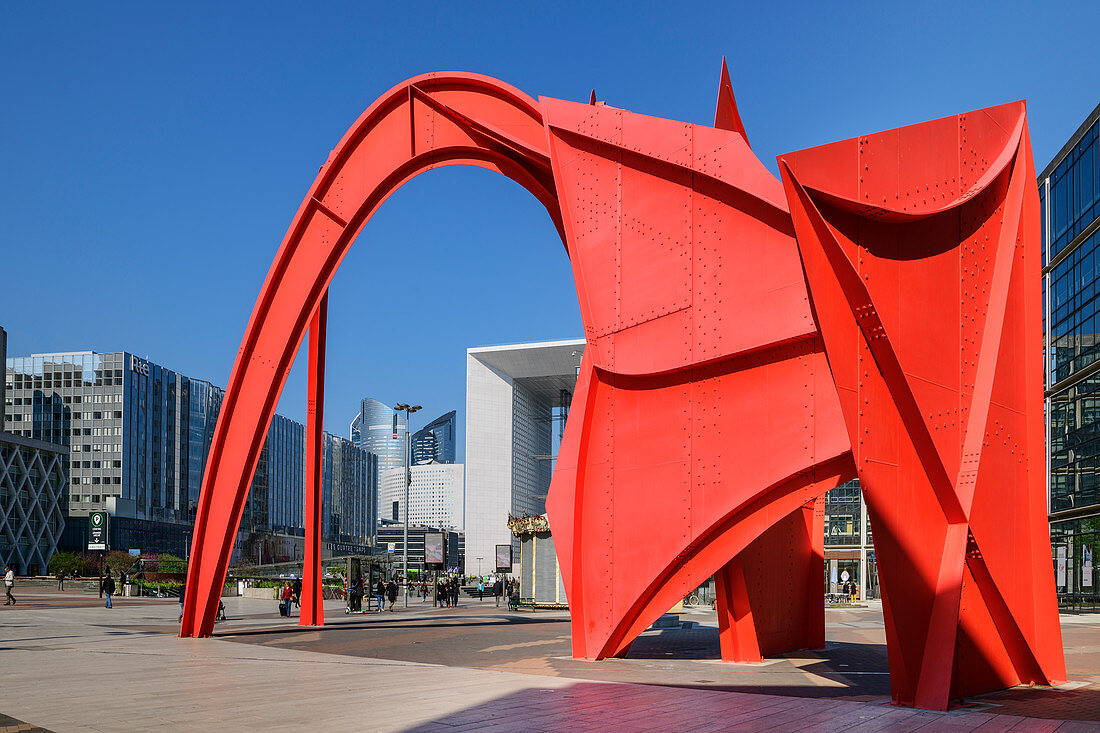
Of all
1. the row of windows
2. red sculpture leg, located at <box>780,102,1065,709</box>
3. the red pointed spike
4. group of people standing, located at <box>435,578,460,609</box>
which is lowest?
group of people standing, located at <box>435,578,460,609</box>

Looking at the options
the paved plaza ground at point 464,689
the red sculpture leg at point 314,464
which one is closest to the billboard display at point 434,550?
the red sculpture leg at point 314,464

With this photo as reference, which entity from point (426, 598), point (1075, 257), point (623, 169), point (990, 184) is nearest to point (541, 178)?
point (623, 169)

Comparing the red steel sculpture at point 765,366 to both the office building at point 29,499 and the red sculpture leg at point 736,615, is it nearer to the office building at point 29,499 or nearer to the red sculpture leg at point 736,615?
the red sculpture leg at point 736,615

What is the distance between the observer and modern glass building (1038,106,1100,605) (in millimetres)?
38312

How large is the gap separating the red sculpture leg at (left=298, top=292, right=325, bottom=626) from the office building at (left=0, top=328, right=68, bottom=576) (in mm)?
81660

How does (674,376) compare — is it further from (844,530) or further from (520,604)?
(844,530)

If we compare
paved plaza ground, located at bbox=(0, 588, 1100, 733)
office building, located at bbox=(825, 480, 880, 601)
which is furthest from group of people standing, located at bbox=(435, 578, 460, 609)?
office building, located at bbox=(825, 480, 880, 601)

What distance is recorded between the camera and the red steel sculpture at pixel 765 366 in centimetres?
934

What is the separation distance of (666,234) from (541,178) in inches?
186

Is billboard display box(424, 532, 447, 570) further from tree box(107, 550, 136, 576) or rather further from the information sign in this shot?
tree box(107, 550, 136, 576)

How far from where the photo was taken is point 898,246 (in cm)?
966

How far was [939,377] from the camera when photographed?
9.84m

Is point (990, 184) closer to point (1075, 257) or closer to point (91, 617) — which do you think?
point (91, 617)

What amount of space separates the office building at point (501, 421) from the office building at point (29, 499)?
43.6 metres
